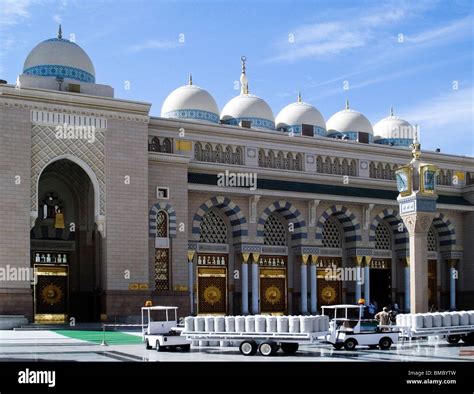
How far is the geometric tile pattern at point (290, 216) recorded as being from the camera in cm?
3074

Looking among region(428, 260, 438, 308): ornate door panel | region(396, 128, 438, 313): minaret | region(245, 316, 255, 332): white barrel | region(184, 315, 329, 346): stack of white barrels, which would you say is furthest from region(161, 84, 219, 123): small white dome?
region(245, 316, 255, 332): white barrel

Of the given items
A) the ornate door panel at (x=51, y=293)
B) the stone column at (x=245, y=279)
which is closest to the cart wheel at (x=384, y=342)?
the stone column at (x=245, y=279)

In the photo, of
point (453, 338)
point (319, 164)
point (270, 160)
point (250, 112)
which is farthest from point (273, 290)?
point (453, 338)

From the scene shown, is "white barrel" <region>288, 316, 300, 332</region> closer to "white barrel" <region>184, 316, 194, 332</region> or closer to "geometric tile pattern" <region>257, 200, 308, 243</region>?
"white barrel" <region>184, 316, 194, 332</region>

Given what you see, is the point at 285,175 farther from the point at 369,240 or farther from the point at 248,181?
the point at 369,240

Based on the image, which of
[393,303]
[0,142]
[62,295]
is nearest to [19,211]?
[0,142]

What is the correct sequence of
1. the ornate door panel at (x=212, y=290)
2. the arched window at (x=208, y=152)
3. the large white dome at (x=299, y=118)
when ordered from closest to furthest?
the ornate door panel at (x=212, y=290) → the arched window at (x=208, y=152) → the large white dome at (x=299, y=118)

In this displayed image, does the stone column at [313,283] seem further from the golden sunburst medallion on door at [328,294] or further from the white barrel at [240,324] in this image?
the white barrel at [240,324]

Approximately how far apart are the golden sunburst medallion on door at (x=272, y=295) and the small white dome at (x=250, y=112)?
27.1 ft

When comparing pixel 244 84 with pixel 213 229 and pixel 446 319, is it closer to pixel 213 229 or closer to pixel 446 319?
pixel 213 229

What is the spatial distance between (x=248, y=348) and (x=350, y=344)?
8.49ft

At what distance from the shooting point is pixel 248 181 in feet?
98.6

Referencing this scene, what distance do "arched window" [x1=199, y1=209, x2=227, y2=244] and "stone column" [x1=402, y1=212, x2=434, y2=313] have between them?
11222 millimetres

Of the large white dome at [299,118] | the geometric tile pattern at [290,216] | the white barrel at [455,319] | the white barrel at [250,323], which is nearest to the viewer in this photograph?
the white barrel at [250,323]
